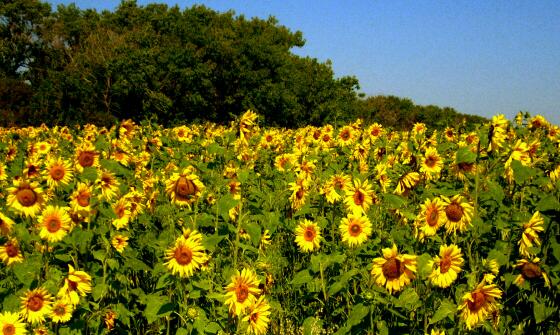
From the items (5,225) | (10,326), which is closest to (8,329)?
(10,326)

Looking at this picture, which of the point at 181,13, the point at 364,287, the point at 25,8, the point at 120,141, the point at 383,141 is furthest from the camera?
the point at 25,8

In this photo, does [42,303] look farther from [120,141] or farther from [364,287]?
[120,141]

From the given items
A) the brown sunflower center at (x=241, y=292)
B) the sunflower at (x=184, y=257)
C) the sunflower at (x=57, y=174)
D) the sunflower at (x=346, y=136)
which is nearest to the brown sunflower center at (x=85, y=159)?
the sunflower at (x=57, y=174)

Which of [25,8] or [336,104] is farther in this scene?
[25,8]

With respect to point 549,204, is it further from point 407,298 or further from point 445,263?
point 407,298

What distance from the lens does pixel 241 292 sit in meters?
2.76

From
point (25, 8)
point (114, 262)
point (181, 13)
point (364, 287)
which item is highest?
point (25, 8)

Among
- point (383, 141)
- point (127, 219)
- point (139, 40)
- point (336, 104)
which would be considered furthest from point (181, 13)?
point (127, 219)

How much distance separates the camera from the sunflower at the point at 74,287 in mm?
3057

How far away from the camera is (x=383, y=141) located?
287 inches

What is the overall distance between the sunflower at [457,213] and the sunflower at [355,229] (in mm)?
645

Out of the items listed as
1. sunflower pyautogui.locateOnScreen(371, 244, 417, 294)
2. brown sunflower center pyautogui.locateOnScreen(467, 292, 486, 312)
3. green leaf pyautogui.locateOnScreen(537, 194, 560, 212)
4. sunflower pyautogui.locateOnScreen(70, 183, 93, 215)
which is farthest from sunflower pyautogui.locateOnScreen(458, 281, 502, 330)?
sunflower pyautogui.locateOnScreen(70, 183, 93, 215)

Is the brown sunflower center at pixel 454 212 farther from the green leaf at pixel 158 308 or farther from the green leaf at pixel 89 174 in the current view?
the green leaf at pixel 89 174

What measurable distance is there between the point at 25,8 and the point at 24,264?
169ft
